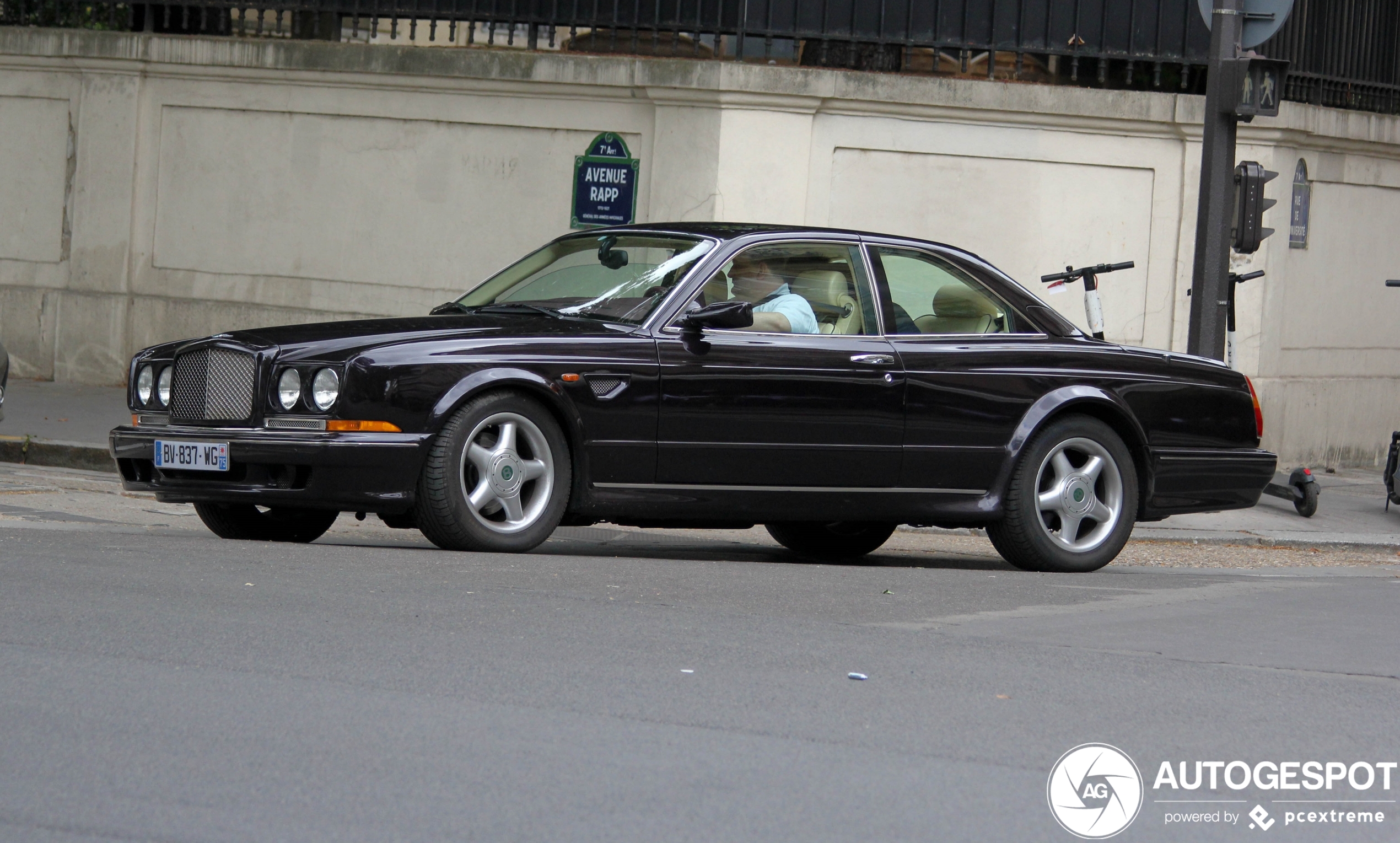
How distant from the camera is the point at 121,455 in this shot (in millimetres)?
7590

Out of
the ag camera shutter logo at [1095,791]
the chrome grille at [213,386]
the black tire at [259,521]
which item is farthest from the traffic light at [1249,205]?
the ag camera shutter logo at [1095,791]

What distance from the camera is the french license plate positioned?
7.17m

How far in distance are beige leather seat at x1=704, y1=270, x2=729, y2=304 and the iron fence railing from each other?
7151 millimetres

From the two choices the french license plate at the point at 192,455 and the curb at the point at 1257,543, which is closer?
the french license plate at the point at 192,455

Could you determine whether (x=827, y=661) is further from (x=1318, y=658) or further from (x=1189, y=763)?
(x=1318, y=658)

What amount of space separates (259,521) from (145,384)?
0.81m

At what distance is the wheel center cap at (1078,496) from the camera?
27.9 ft

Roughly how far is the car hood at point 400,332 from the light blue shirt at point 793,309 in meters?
0.72

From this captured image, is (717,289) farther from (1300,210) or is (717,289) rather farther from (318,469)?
(1300,210)

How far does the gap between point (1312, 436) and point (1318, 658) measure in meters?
10.0

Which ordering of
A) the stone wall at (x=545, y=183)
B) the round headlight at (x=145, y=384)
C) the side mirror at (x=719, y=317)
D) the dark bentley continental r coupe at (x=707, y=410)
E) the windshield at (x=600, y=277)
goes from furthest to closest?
the stone wall at (x=545, y=183), the windshield at (x=600, y=277), the round headlight at (x=145, y=384), the side mirror at (x=719, y=317), the dark bentley continental r coupe at (x=707, y=410)

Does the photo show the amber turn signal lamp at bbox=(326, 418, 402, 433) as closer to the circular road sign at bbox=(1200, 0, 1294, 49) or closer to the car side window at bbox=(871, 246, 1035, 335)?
the car side window at bbox=(871, 246, 1035, 335)

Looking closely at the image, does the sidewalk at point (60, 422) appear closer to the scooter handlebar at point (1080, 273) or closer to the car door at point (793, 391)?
the car door at point (793, 391)

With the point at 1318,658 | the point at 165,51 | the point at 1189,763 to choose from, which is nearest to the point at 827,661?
the point at 1189,763
